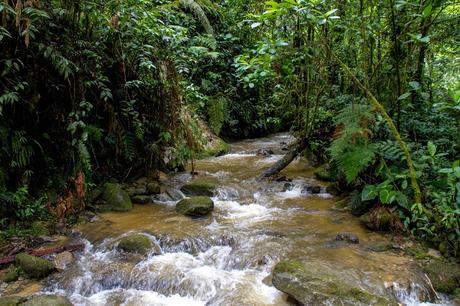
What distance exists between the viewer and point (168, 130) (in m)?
6.11

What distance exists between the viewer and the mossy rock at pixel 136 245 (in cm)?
404

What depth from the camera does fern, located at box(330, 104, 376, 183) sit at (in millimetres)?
4500

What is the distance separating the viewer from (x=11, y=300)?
303cm

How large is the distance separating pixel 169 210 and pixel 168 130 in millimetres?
1486

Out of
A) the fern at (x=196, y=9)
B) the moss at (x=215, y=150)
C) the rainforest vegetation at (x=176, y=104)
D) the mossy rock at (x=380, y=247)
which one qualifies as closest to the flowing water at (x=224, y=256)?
the mossy rock at (x=380, y=247)

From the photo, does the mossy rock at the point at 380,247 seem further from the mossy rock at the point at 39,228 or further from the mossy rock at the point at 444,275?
the mossy rock at the point at 39,228

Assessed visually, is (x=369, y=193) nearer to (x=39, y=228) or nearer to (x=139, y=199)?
(x=139, y=199)

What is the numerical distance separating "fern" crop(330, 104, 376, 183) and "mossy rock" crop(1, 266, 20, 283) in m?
3.91

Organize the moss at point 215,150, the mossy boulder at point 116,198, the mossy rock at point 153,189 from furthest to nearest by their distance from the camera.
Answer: the moss at point 215,150 < the mossy rock at point 153,189 < the mossy boulder at point 116,198

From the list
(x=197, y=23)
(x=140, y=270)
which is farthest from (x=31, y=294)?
(x=197, y=23)

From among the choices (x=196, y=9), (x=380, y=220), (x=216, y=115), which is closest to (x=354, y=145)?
(x=380, y=220)

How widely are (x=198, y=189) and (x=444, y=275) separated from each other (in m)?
3.79

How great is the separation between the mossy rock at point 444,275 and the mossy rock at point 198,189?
344cm

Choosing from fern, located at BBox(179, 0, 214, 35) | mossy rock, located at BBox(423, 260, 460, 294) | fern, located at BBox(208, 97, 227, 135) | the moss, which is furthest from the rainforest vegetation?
fern, located at BBox(179, 0, 214, 35)
